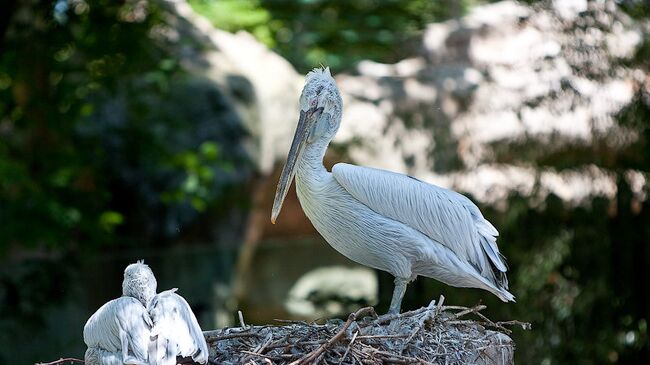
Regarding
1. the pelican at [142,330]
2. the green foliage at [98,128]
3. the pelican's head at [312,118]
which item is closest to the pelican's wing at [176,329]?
the pelican at [142,330]

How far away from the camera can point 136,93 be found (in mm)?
8531

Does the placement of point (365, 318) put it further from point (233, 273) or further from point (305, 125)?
point (233, 273)

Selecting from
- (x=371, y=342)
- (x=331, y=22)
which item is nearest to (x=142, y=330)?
(x=371, y=342)

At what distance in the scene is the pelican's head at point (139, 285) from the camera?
357 centimetres

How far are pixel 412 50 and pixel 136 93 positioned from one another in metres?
3.36

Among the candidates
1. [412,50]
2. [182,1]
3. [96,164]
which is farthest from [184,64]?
[412,50]

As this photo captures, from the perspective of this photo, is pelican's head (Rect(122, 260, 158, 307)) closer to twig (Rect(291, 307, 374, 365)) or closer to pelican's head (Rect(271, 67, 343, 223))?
twig (Rect(291, 307, 374, 365))

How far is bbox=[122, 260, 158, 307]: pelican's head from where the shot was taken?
11.7 ft

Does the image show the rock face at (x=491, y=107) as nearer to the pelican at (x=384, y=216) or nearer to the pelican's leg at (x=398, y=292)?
the pelican at (x=384, y=216)

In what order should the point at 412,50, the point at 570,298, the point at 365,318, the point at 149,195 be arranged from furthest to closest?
the point at 412,50
the point at 149,195
the point at 570,298
the point at 365,318

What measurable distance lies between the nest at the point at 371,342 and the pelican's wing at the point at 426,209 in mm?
303

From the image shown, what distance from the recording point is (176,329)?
137 inches

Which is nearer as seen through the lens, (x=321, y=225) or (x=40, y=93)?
(x=321, y=225)

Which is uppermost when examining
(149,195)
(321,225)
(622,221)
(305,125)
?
(305,125)
